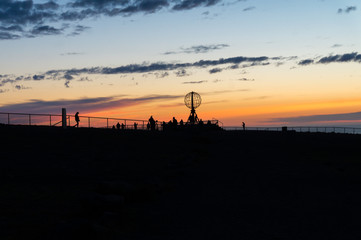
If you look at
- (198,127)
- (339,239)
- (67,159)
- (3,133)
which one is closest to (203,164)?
(67,159)

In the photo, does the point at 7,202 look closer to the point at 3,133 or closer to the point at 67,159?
the point at 67,159

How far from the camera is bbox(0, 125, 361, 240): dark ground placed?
12461 mm

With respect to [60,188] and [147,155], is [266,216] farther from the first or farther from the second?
[147,155]

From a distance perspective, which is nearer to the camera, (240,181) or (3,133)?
(240,181)

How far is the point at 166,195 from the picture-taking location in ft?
59.8

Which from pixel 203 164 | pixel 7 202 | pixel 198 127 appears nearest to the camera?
pixel 7 202

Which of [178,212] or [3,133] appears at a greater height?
[3,133]

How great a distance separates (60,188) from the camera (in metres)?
19.5

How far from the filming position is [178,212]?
14938 mm

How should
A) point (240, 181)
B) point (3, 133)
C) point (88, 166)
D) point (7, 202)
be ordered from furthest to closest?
point (3, 133) → point (88, 166) → point (240, 181) → point (7, 202)

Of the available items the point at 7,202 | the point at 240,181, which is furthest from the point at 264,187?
the point at 7,202

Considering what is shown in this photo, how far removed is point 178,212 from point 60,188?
7.00 metres

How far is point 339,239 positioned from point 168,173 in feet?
45.3

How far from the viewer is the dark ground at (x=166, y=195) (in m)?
12.5
